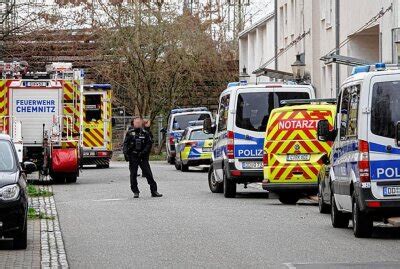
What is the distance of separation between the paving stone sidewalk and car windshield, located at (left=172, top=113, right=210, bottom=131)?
30.4m

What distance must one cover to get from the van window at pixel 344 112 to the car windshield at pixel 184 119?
3422cm

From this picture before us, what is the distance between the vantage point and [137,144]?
28.0 m

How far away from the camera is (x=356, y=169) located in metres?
17.0

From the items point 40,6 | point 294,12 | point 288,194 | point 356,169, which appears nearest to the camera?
Result: point 356,169

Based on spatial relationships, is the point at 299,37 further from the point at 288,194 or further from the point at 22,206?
the point at 22,206

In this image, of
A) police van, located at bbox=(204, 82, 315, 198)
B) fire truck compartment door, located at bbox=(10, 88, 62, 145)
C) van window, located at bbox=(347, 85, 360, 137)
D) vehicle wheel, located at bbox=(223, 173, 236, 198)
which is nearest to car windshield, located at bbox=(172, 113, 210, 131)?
fire truck compartment door, located at bbox=(10, 88, 62, 145)

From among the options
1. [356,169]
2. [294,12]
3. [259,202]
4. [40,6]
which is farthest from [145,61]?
[356,169]

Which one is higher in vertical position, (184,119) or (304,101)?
(304,101)

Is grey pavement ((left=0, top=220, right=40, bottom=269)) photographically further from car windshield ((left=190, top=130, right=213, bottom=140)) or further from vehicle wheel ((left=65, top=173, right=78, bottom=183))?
car windshield ((left=190, top=130, right=213, bottom=140))

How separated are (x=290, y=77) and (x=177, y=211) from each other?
61.3 ft

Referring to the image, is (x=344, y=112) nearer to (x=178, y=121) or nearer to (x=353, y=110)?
(x=353, y=110)

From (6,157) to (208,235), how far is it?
296 cm

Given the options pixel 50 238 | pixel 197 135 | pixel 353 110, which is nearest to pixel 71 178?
pixel 197 135

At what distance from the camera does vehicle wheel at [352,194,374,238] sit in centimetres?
1702
